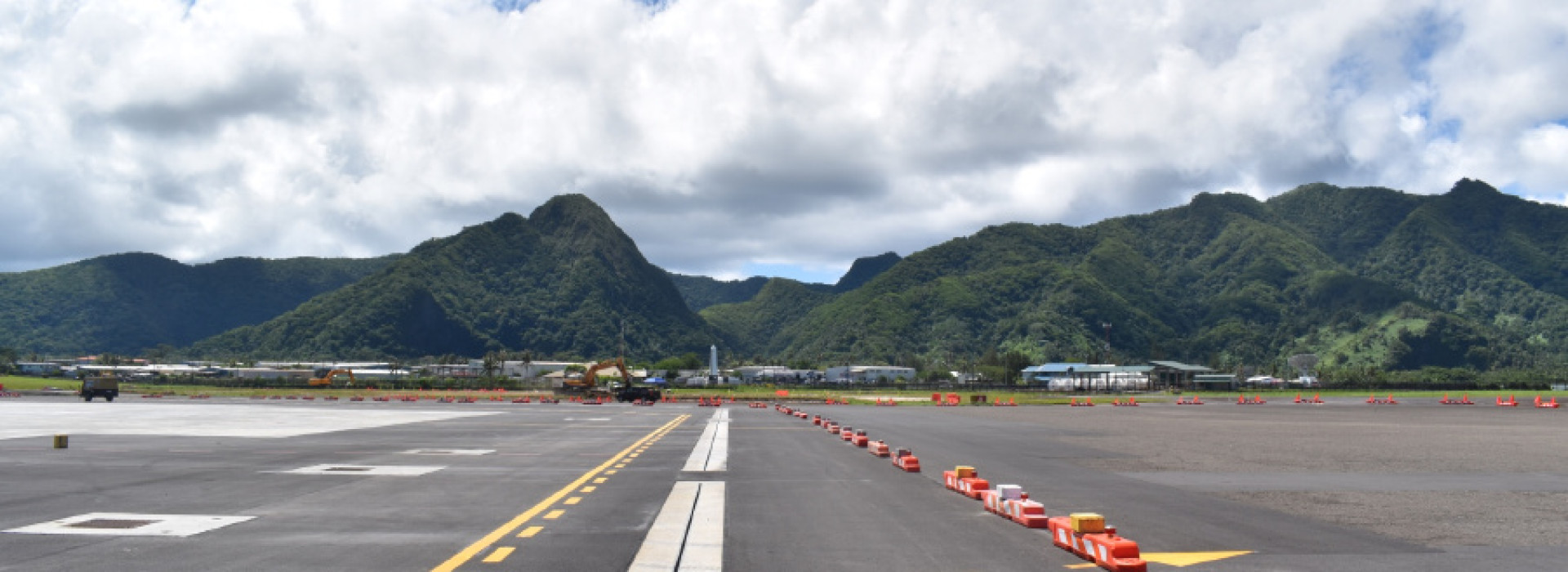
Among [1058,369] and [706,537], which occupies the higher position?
[706,537]

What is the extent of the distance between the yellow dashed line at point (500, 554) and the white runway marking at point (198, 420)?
25.8m

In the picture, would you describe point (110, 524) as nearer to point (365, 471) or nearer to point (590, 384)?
point (365, 471)

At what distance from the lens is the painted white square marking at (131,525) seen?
11.6 m

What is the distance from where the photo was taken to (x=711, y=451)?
1048 inches

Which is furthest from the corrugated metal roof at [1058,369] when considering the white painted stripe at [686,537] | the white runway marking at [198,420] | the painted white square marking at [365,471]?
the white painted stripe at [686,537]

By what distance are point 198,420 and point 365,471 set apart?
27.2 metres

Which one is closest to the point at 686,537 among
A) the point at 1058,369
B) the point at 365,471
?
the point at 365,471

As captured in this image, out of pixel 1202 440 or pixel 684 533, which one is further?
pixel 1202 440

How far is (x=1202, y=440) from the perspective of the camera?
3362 cm

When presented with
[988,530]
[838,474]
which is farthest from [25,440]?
[988,530]

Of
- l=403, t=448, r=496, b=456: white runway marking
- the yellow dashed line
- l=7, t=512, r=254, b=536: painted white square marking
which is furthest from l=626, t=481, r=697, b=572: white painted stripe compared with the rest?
l=403, t=448, r=496, b=456: white runway marking

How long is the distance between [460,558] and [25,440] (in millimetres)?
25359

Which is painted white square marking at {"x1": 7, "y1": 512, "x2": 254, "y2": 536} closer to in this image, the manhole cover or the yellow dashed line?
the manhole cover

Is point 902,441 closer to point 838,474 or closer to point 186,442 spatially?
point 838,474
